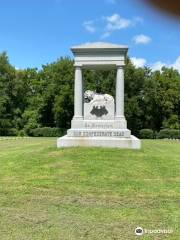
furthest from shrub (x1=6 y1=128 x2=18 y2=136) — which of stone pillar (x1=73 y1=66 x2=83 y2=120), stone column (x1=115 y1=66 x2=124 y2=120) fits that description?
stone column (x1=115 y1=66 x2=124 y2=120)

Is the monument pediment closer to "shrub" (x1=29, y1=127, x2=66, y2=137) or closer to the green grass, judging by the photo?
the green grass

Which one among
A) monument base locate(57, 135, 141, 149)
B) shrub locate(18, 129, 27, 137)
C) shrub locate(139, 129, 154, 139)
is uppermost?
monument base locate(57, 135, 141, 149)

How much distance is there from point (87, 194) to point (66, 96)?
31.9 m

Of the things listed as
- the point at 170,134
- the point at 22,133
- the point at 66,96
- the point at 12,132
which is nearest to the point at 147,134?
the point at 170,134

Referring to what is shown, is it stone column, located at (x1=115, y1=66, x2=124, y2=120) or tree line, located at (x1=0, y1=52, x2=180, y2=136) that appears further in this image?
tree line, located at (x1=0, y1=52, x2=180, y2=136)

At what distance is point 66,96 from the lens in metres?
40.6

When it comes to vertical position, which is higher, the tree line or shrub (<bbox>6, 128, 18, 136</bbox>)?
the tree line

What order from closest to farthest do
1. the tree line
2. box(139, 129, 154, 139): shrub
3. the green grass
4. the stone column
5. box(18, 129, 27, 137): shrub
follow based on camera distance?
1. the green grass
2. the stone column
3. box(139, 129, 154, 139): shrub
4. the tree line
5. box(18, 129, 27, 137): shrub

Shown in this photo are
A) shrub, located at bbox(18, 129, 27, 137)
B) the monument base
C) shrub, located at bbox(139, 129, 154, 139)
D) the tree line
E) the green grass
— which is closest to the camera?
the green grass

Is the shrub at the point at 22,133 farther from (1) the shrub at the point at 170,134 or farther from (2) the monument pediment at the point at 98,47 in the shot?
Result: (2) the monument pediment at the point at 98,47

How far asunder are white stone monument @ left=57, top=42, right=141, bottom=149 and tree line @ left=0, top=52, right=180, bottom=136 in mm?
21931

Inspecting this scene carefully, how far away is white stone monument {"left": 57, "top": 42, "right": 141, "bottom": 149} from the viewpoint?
15.9 meters

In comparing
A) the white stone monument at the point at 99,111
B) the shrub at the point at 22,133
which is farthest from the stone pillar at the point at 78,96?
the shrub at the point at 22,133

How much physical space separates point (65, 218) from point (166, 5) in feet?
20.5
